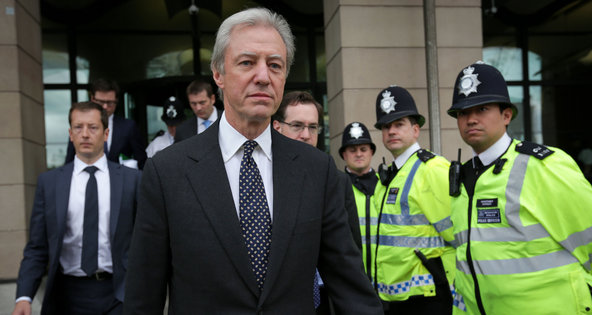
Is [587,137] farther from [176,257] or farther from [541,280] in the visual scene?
[176,257]

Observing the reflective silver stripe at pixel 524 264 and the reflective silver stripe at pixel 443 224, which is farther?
the reflective silver stripe at pixel 443 224

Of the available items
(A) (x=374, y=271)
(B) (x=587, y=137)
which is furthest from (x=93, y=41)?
(B) (x=587, y=137)

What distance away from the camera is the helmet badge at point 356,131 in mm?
5289

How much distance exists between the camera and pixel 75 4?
11008 millimetres

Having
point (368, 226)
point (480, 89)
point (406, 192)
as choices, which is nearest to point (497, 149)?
point (480, 89)

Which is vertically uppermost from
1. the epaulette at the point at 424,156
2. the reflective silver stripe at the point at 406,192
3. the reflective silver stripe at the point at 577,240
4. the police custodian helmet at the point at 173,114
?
the police custodian helmet at the point at 173,114

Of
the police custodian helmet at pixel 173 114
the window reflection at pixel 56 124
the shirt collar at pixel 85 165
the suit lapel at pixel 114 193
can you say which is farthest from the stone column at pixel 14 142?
the suit lapel at pixel 114 193

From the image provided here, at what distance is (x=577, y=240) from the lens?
2.60 m

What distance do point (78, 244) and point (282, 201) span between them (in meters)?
2.26

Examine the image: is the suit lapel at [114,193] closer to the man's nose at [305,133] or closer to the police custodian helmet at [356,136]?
the man's nose at [305,133]

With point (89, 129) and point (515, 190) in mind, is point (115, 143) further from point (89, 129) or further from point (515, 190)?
point (515, 190)

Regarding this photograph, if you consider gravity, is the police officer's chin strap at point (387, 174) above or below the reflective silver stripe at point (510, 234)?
above

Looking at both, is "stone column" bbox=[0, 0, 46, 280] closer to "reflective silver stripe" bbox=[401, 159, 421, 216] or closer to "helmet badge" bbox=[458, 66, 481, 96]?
"reflective silver stripe" bbox=[401, 159, 421, 216]

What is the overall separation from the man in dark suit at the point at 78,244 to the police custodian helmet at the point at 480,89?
239 cm
